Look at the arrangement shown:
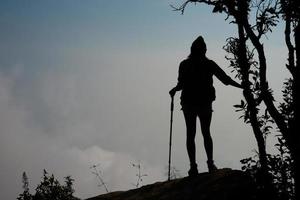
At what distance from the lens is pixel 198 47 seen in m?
10.3

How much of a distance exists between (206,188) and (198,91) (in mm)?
2145

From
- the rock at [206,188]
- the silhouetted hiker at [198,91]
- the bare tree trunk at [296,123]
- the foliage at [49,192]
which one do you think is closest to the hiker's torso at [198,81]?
the silhouetted hiker at [198,91]

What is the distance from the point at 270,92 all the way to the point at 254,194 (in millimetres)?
2023

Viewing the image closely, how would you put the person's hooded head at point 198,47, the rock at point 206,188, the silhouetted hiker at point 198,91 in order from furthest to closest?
the silhouetted hiker at point 198,91 < the person's hooded head at point 198,47 < the rock at point 206,188

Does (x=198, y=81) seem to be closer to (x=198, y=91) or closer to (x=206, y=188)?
(x=198, y=91)

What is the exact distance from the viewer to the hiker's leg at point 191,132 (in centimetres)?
1046

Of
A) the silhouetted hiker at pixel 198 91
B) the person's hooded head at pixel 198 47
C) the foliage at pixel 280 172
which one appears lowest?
the foliage at pixel 280 172

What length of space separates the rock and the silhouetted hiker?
0.48 m

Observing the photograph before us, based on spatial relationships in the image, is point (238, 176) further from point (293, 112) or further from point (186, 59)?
point (186, 59)

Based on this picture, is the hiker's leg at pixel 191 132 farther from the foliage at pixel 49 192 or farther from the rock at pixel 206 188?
the foliage at pixel 49 192

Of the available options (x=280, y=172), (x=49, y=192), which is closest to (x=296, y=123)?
(x=280, y=172)

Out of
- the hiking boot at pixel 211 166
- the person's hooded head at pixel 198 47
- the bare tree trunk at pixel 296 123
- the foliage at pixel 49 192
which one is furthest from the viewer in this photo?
the foliage at pixel 49 192

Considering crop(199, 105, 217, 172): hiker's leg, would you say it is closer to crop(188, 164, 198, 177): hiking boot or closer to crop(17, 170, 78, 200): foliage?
crop(188, 164, 198, 177): hiking boot

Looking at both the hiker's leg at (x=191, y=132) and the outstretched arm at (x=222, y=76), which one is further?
the hiker's leg at (x=191, y=132)
